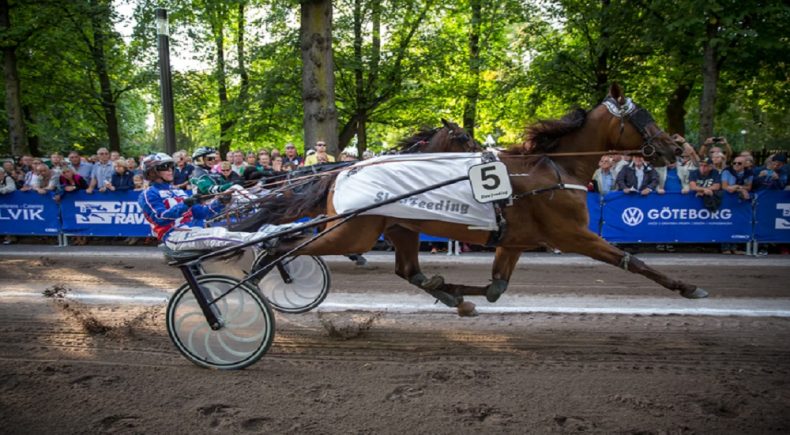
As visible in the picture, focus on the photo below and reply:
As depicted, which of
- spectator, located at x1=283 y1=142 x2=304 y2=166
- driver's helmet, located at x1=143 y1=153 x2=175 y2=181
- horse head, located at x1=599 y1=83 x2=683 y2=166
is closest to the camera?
horse head, located at x1=599 y1=83 x2=683 y2=166

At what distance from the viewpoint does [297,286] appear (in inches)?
215

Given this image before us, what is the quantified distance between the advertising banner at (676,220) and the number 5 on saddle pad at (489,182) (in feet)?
19.6

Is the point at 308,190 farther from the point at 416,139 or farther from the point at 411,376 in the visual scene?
the point at 411,376

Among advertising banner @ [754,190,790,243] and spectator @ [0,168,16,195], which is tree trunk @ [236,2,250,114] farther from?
advertising banner @ [754,190,790,243]

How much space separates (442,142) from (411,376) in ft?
9.01

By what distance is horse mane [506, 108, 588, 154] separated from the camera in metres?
4.76

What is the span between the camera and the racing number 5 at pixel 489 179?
411cm

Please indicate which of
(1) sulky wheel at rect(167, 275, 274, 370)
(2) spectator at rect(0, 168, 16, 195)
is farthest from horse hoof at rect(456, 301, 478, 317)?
(2) spectator at rect(0, 168, 16, 195)

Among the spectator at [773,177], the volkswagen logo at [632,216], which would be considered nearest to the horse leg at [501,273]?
the volkswagen logo at [632,216]

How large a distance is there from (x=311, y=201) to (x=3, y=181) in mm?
9191

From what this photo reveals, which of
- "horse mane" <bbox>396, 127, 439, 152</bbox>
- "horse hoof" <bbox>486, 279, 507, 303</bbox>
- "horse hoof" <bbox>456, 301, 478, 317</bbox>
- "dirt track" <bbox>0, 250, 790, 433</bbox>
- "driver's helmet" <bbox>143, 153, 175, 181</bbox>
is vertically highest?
"horse mane" <bbox>396, 127, 439, 152</bbox>

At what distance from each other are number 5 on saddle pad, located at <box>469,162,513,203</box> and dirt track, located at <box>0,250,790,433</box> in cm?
129

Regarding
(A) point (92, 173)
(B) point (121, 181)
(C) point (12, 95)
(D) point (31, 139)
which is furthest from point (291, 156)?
(D) point (31, 139)

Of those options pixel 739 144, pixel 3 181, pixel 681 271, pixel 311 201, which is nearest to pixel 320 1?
pixel 311 201
